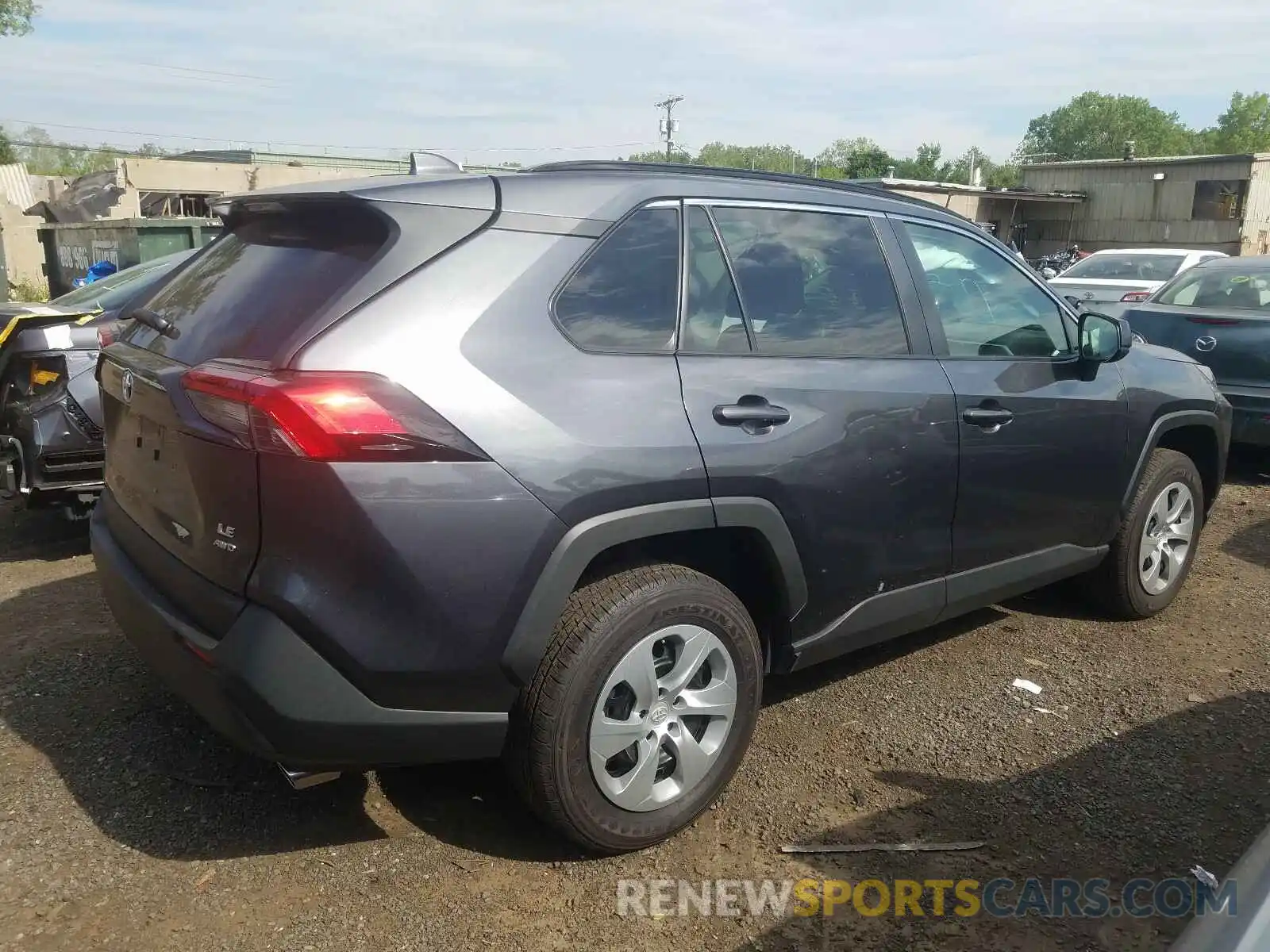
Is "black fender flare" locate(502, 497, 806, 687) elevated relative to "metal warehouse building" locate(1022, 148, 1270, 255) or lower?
lower

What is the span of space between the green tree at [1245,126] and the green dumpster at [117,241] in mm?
101805

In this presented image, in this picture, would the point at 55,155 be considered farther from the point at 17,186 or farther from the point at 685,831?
the point at 685,831

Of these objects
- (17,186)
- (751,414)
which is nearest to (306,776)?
(751,414)

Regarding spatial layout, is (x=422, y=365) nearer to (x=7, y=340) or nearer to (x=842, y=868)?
(x=842, y=868)

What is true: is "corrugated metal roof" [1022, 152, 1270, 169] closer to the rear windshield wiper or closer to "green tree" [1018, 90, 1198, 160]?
the rear windshield wiper

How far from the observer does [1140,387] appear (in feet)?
13.8

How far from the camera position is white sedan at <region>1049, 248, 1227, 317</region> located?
480 inches

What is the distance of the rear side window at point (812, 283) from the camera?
303 cm

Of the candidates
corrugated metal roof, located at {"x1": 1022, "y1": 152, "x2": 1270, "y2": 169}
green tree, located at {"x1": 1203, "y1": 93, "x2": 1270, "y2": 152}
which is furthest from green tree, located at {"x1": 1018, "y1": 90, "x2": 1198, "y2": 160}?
corrugated metal roof, located at {"x1": 1022, "y1": 152, "x2": 1270, "y2": 169}

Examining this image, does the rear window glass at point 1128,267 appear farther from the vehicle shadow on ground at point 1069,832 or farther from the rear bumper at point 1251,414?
the vehicle shadow on ground at point 1069,832

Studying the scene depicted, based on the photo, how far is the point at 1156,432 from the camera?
4305mm

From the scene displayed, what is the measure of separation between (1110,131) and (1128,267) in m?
107

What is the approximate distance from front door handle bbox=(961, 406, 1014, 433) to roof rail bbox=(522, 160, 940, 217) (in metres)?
0.81

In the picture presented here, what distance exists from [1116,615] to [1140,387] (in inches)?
42.9
